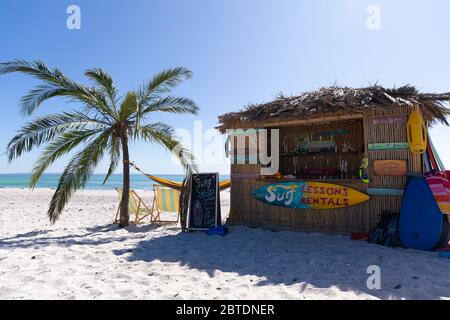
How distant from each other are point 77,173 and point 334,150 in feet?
18.9

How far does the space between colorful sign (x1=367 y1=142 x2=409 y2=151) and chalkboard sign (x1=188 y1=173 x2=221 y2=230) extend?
3011 millimetres

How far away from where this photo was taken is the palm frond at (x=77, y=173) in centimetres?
594

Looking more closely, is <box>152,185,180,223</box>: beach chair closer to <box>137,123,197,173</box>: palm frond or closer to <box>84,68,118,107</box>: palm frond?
<box>137,123,197,173</box>: palm frond

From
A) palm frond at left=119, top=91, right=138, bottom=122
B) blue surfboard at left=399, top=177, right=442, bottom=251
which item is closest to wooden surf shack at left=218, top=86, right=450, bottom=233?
blue surfboard at left=399, top=177, right=442, bottom=251

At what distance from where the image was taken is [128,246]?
15.9 feet

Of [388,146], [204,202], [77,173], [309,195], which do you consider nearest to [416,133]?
[388,146]

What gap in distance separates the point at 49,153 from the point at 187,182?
2.94 metres

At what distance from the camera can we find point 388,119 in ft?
16.5

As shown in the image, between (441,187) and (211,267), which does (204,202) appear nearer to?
(211,267)

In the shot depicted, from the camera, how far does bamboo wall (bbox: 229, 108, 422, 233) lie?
4.95 metres

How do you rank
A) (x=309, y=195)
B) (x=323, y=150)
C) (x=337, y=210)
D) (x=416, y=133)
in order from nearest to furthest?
(x=416, y=133) → (x=337, y=210) → (x=309, y=195) → (x=323, y=150)

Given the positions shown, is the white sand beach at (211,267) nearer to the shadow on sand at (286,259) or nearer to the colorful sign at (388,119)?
the shadow on sand at (286,259)
